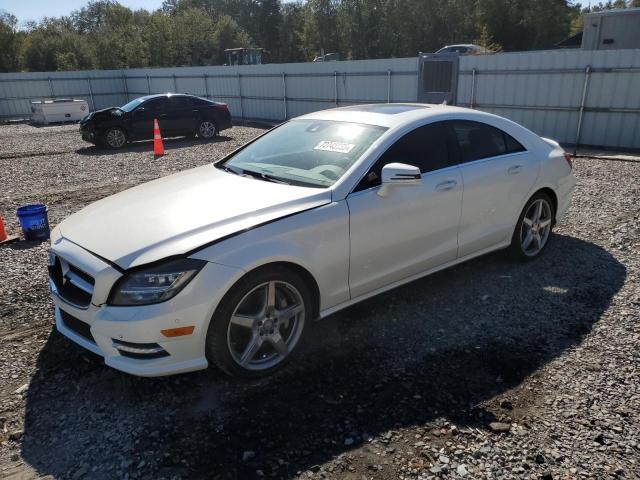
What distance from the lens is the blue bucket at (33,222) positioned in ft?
20.2

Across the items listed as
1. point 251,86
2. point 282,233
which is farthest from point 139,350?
point 251,86

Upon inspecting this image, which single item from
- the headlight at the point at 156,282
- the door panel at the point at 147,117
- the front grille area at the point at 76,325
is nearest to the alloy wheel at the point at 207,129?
the door panel at the point at 147,117

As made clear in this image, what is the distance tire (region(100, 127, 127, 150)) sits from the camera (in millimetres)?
14547

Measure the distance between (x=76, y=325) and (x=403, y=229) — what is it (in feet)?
7.76

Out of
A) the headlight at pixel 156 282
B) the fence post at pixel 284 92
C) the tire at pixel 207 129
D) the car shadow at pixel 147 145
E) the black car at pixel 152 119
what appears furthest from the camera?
the fence post at pixel 284 92

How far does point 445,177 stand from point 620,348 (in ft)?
5.89

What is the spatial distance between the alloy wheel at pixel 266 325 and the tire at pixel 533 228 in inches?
104

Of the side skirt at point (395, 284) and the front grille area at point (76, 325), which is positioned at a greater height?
the front grille area at point (76, 325)

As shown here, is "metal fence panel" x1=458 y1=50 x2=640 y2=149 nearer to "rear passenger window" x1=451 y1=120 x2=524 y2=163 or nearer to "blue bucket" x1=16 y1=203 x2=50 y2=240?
"rear passenger window" x1=451 y1=120 x2=524 y2=163

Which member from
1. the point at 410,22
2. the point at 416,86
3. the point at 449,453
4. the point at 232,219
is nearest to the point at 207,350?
the point at 232,219

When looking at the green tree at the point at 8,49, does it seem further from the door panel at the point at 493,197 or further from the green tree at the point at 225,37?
the door panel at the point at 493,197

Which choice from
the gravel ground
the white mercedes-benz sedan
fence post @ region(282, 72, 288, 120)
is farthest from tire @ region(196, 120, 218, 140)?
the white mercedes-benz sedan

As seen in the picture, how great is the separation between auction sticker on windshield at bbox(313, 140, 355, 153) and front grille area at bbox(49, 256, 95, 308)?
6.44 ft

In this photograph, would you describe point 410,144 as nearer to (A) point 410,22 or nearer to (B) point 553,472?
(B) point 553,472
